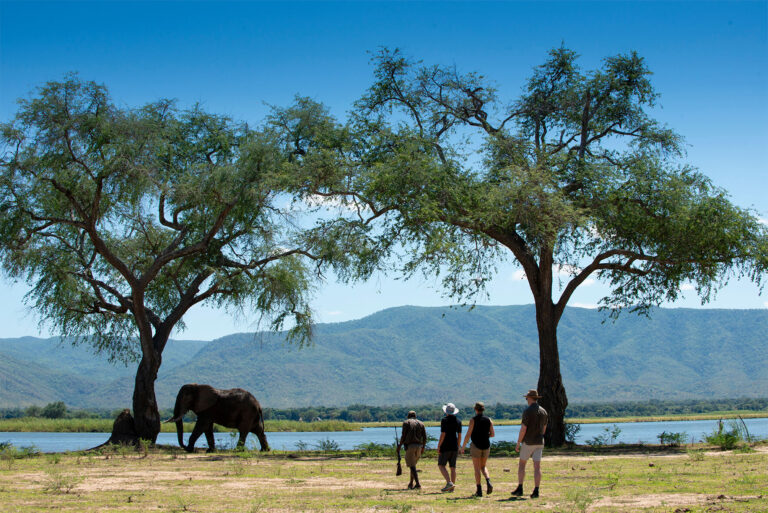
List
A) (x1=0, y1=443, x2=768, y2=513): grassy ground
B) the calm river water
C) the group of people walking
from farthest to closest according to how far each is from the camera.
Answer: the calm river water < the group of people walking < (x1=0, y1=443, x2=768, y2=513): grassy ground

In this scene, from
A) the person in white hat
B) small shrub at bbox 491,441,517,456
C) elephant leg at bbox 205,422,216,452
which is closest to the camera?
the person in white hat

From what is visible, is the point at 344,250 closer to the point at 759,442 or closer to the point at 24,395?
the point at 759,442

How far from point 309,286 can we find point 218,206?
6.02 meters

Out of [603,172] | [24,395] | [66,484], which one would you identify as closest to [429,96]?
[603,172]

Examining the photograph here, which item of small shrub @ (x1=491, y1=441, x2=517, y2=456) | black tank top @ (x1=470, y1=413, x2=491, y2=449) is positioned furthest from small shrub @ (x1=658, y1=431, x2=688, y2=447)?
black tank top @ (x1=470, y1=413, x2=491, y2=449)

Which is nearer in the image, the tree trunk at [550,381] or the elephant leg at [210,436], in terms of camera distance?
the elephant leg at [210,436]

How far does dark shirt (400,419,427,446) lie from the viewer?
1460 centimetres

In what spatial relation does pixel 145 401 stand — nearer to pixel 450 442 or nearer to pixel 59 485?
pixel 59 485

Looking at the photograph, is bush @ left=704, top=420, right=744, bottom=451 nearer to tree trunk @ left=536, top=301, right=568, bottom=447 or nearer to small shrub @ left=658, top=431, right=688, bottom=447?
small shrub @ left=658, top=431, right=688, bottom=447

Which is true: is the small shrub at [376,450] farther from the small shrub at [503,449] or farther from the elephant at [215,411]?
the elephant at [215,411]

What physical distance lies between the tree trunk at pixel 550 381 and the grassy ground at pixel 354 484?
4.12 m

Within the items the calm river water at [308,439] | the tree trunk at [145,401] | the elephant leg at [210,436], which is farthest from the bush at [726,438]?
the tree trunk at [145,401]

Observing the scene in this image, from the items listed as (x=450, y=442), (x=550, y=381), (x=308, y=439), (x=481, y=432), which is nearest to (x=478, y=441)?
(x=481, y=432)

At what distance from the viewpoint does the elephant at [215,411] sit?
2516 centimetres
